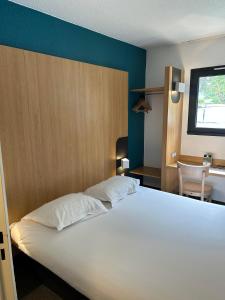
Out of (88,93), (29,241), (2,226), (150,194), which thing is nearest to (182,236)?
(150,194)

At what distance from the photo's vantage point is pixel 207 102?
322cm

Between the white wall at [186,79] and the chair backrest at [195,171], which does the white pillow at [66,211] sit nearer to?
the chair backrest at [195,171]

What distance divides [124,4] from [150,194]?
77.8 inches

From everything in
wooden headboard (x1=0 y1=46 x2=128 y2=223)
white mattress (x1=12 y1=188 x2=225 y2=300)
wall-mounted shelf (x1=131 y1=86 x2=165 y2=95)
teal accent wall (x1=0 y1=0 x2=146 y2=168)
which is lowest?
white mattress (x1=12 y1=188 x2=225 y2=300)

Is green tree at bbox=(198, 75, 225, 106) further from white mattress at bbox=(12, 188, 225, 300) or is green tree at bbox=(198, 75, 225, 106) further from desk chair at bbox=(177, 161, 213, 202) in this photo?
white mattress at bbox=(12, 188, 225, 300)

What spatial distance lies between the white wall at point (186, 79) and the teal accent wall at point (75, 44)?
0.50 feet

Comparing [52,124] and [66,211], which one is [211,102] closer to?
[52,124]

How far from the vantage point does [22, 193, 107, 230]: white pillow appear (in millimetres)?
1792

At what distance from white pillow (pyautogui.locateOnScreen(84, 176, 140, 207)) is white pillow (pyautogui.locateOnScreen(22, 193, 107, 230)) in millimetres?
153

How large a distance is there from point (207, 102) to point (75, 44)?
2.06m

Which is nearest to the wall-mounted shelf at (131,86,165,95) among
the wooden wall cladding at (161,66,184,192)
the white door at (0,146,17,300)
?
the wooden wall cladding at (161,66,184,192)

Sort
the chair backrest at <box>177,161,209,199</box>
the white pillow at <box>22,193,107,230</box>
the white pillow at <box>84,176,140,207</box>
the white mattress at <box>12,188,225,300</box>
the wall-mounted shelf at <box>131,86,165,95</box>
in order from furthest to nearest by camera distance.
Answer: the wall-mounted shelf at <box>131,86,165,95</box> → the chair backrest at <box>177,161,209,199</box> → the white pillow at <box>84,176,140,207</box> → the white pillow at <box>22,193,107,230</box> → the white mattress at <box>12,188,225,300</box>

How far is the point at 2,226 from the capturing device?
3.21 ft

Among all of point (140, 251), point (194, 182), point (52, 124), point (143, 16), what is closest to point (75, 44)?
point (143, 16)
